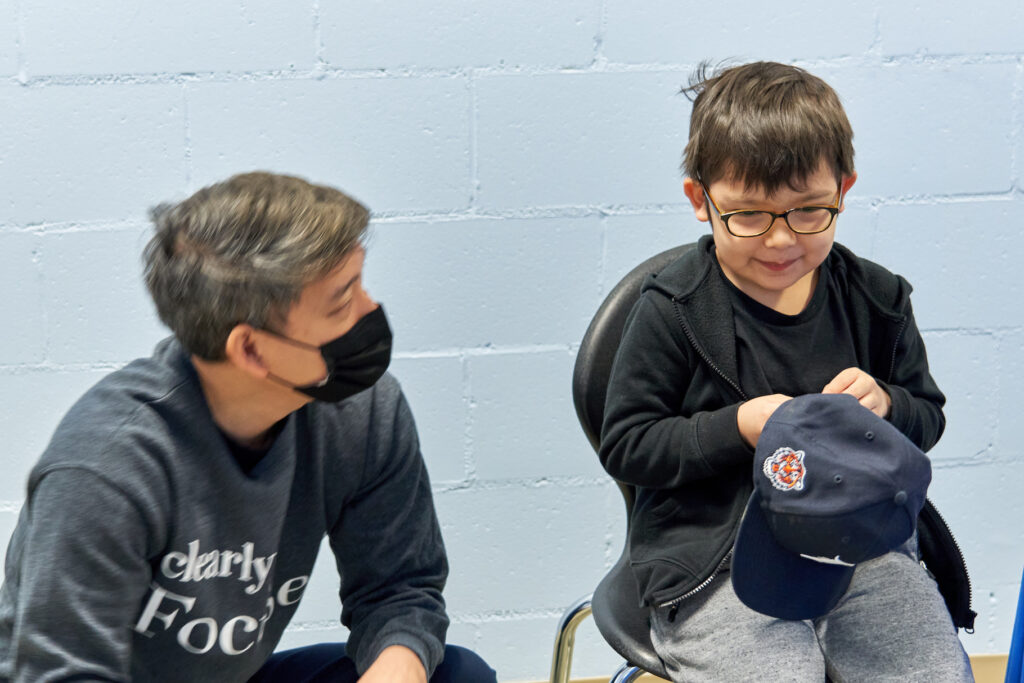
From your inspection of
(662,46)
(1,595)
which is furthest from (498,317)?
(1,595)

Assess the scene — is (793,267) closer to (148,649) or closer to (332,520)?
(332,520)

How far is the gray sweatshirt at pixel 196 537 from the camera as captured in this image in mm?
1006

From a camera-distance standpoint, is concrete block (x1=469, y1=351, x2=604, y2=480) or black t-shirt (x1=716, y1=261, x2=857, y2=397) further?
concrete block (x1=469, y1=351, x2=604, y2=480)

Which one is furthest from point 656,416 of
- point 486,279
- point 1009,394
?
point 1009,394

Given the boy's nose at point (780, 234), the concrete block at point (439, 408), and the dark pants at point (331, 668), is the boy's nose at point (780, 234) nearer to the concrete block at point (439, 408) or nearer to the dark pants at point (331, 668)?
the dark pants at point (331, 668)

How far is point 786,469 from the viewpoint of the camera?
3.36ft

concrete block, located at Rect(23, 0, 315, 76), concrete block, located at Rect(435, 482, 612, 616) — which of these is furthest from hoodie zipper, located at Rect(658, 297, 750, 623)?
Result: concrete block, located at Rect(23, 0, 315, 76)

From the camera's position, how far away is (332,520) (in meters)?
1.23

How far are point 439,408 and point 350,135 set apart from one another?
448mm

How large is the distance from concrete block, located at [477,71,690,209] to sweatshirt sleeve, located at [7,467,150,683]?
0.84 meters

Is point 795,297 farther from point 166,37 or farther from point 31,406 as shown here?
point 31,406

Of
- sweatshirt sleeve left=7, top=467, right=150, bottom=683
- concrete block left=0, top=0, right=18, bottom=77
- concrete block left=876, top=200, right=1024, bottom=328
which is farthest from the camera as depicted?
concrete block left=876, top=200, right=1024, bottom=328

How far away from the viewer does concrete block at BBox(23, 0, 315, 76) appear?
1573 millimetres

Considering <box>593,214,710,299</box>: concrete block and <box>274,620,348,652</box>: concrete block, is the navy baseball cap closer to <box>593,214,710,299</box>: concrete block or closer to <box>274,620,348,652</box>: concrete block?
<box>593,214,710,299</box>: concrete block
